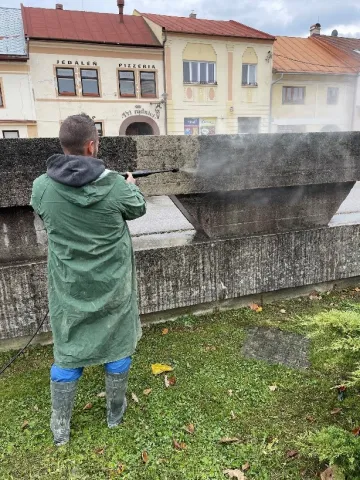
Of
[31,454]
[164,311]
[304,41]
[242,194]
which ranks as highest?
[304,41]

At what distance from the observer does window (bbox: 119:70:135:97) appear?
23.1m

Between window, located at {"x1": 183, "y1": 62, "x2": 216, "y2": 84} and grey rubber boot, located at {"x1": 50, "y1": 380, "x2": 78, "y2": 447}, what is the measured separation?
2456 cm

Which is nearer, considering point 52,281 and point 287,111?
point 52,281

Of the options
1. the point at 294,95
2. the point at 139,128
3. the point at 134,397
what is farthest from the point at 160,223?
the point at 294,95

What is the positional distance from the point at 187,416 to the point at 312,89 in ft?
97.3

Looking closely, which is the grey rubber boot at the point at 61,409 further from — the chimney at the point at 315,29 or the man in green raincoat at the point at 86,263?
the chimney at the point at 315,29

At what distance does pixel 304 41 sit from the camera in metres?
31.5

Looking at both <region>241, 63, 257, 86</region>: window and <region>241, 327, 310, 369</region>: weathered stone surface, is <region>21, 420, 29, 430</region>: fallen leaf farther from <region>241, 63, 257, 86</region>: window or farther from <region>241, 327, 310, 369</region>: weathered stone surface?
<region>241, 63, 257, 86</region>: window

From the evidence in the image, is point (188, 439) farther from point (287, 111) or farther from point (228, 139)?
point (287, 111)

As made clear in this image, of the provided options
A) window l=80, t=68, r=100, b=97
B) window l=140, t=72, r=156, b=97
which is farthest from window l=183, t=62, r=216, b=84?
window l=80, t=68, r=100, b=97

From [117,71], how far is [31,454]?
2382 cm

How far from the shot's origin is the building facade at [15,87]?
67.5ft

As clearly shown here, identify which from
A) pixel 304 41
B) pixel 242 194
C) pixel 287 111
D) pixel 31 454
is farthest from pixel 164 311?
pixel 304 41

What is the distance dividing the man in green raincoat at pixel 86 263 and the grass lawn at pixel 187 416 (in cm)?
19
